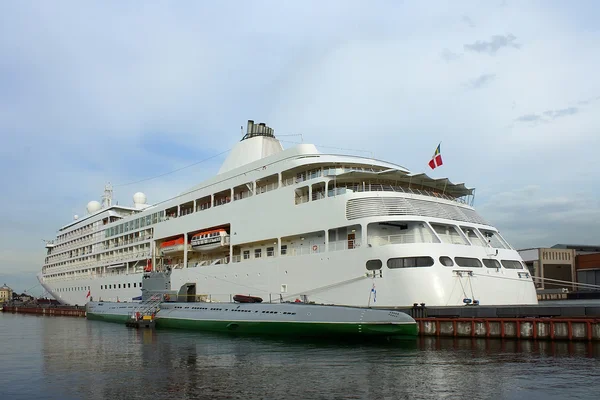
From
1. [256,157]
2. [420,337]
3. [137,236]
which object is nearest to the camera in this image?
[420,337]

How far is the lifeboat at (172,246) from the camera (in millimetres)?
42031

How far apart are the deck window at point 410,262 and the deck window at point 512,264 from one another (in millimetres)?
5866

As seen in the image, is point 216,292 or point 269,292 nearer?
point 269,292

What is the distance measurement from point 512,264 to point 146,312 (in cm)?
2401

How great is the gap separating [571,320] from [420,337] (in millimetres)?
6497

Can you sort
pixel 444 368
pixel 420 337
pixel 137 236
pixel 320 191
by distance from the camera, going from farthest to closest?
pixel 137 236
pixel 320 191
pixel 420 337
pixel 444 368

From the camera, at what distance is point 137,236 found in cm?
5041

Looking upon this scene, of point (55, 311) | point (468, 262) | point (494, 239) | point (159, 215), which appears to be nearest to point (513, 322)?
point (468, 262)

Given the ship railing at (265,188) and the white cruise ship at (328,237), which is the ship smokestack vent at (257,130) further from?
the ship railing at (265,188)

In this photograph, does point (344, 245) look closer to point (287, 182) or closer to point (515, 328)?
point (287, 182)

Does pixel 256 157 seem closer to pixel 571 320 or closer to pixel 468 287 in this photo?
pixel 468 287

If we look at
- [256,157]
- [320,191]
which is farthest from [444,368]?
[256,157]

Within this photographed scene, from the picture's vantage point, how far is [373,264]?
26.3m

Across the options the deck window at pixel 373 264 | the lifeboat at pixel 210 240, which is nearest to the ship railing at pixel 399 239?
the deck window at pixel 373 264
